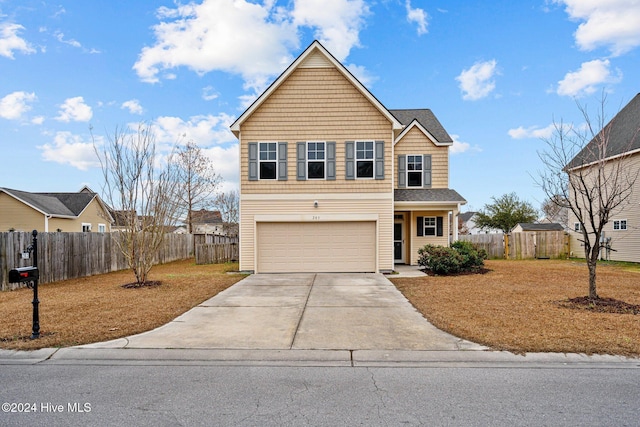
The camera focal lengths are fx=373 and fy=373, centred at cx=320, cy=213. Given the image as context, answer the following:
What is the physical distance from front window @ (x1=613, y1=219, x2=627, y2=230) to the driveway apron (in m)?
17.0

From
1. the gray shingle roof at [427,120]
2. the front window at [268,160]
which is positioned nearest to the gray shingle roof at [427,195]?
the gray shingle roof at [427,120]

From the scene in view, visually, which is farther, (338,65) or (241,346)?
(338,65)

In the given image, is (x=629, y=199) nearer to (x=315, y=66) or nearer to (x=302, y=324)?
(x=315, y=66)

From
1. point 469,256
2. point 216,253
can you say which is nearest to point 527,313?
point 469,256

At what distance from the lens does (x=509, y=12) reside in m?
13.1

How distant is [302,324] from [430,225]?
12.1 m

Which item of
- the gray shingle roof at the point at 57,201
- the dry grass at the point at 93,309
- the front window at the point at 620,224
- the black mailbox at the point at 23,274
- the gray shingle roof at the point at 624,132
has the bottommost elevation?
the dry grass at the point at 93,309

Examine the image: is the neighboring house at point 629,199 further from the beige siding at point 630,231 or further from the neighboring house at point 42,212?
the neighboring house at point 42,212

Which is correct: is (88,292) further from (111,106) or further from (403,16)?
(403,16)

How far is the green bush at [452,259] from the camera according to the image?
14.1 m

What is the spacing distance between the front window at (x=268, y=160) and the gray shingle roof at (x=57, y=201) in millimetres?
19293

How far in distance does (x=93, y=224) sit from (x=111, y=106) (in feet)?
71.9

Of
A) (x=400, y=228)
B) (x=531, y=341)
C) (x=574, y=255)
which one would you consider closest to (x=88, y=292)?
(x=531, y=341)

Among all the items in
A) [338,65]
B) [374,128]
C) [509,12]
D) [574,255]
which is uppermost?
[509,12]
